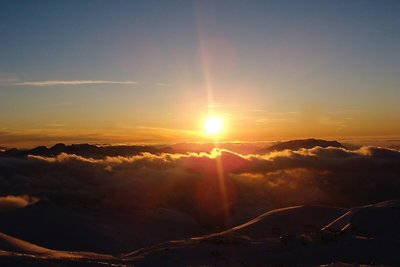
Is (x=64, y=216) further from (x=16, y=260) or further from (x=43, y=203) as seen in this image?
(x=16, y=260)

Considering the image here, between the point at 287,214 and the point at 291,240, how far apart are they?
3611 centimetres

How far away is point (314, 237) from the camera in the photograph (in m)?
50.4

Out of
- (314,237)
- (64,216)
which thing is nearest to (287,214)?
(314,237)

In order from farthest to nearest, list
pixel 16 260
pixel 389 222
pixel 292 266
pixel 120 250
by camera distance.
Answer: pixel 120 250, pixel 389 222, pixel 292 266, pixel 16 260

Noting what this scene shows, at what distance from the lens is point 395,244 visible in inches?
1834

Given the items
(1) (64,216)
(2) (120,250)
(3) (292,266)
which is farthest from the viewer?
(1) (64,216)

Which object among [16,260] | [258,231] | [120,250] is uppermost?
[16,260]

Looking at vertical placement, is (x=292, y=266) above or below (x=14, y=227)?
above

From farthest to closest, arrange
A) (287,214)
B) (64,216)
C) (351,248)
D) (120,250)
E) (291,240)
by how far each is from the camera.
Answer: (64,216) < (120,250) < (287,214) < (291,240) < (351,248)

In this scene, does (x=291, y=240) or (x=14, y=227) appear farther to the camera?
(x=14, y=227)

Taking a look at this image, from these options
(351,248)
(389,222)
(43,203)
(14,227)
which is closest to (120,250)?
(14,227)

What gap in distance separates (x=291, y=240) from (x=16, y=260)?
89.3 ft

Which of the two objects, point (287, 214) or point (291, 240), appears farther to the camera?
point (287, 214)

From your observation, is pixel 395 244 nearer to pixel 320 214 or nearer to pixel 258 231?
pixel 258 231
